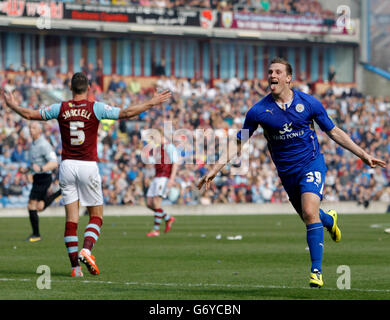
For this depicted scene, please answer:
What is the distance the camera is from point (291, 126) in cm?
1099

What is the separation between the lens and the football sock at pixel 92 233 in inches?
479

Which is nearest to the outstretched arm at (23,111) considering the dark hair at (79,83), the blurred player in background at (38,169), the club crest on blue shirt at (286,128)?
the dark hair at (79,83)

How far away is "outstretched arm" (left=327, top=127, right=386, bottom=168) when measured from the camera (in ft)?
35.2

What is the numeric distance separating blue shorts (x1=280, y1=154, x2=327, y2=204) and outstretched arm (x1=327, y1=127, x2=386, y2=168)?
0.38 m

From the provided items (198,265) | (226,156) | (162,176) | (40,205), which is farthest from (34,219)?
(226,156)

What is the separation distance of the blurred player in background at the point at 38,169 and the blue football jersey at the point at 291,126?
7.93 m

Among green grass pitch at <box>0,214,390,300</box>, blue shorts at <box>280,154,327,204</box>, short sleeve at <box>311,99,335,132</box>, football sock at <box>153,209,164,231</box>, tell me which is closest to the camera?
green grass pitch at <box>0,214,390,300</box>

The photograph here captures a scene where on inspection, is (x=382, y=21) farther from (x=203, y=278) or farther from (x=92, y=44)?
(x=203, y=278)

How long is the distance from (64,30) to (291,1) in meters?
14.5

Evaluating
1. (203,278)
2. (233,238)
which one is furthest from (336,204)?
(203,278)

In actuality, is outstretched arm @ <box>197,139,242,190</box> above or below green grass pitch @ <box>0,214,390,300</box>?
above

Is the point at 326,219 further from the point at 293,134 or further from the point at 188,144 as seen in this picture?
the point at 188,144

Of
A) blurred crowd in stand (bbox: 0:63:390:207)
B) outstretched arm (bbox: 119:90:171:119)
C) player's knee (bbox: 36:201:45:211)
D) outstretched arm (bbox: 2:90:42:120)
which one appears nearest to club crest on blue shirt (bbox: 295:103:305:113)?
outstretched arm (bbox: 119:90:171:119)

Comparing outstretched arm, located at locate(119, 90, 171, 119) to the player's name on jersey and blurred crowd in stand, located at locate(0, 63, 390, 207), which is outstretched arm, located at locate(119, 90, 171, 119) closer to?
the player's name on jersey
